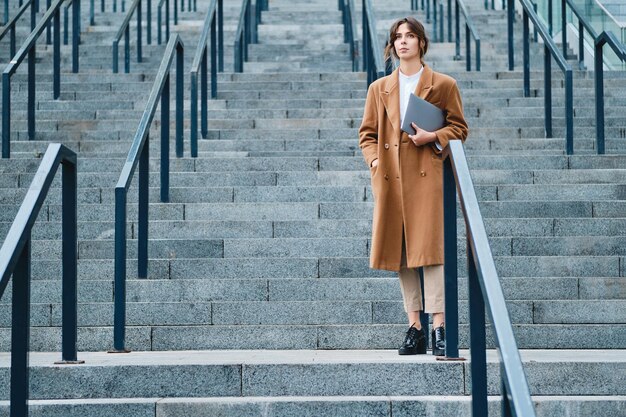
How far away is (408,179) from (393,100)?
370 millimetres

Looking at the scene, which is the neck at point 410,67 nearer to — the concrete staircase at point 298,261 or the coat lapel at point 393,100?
the coat lapel at point 393,100

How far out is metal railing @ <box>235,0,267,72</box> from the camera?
10336 mm

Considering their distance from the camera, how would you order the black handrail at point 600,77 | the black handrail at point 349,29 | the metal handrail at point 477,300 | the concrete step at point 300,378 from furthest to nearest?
the black handrail at point 349,29 → the black handrail at point 600,77 → the concrete step at point 300,378 → the metal handrail at point 477,300

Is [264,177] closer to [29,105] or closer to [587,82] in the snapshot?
[29,105]

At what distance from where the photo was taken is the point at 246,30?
11961mm

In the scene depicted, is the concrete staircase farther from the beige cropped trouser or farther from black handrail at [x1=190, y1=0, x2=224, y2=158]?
the beige cropped trouser

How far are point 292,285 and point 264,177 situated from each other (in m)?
1.74

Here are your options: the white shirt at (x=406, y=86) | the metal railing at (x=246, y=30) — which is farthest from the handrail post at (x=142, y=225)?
the metal railing at (x=246, y=30)

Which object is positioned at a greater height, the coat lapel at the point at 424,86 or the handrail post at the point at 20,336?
the coat lapel at the point at 424,86

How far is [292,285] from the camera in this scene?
→ 570cm

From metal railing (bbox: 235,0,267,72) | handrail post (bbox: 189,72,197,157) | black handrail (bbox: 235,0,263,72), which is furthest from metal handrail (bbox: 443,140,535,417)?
black handrail (bbox: 235,0,263,72)

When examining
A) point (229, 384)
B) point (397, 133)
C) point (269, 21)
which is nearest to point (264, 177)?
point (397, 133)

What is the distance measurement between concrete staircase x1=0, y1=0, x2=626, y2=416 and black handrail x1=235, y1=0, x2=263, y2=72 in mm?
490

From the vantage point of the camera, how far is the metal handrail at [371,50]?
8.01 meters
